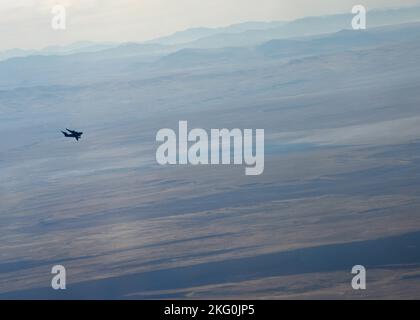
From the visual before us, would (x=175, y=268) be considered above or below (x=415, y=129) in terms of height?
below

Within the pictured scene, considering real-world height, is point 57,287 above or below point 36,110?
below

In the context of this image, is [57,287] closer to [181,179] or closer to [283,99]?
[181,179]

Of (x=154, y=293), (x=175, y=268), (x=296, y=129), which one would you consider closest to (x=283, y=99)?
(x=296, y=129)

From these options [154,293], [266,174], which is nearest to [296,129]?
[266,174]

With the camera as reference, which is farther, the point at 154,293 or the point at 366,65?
the point at 366,65

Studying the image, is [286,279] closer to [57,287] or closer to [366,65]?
[57,287]
